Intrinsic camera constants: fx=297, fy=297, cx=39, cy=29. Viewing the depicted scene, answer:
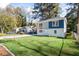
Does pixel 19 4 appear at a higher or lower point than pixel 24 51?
higher

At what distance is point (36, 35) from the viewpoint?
9.11ft

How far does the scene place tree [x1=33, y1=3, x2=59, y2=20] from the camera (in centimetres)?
274

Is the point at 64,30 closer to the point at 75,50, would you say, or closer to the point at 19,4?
the point at 75,50

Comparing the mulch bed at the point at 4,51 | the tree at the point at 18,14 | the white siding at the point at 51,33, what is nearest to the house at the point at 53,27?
Answer: the white siding at the point at 51,33

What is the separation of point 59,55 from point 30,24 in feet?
1.29

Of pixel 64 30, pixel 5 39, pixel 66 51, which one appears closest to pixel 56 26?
pixel 64 30

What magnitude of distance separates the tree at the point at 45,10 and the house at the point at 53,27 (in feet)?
0.15

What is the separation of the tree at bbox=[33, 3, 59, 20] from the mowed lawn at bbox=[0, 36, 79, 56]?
8.0 inches

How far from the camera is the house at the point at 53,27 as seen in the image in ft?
8.98

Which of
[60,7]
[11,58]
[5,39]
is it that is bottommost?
[11,58]

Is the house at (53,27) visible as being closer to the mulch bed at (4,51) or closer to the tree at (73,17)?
the tree at (73,17)

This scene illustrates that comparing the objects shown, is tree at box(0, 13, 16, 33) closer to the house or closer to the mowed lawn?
the mowed lawn

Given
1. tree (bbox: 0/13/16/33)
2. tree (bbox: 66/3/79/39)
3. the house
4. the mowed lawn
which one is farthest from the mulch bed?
tree (bbox: 66/3/79/39)

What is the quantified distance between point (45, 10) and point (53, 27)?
18 centimetres
